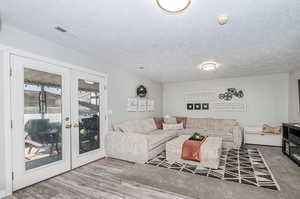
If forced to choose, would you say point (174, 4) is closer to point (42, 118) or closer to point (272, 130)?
point (42, 118)

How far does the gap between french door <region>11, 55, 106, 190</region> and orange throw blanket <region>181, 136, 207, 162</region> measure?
77.2 inches

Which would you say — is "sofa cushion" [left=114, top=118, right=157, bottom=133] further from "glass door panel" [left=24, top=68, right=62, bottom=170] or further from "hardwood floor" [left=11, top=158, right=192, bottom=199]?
"glass door panel" [left=24, top=68, right=62, bottom=170]

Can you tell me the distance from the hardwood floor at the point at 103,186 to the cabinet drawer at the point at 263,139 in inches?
61.0

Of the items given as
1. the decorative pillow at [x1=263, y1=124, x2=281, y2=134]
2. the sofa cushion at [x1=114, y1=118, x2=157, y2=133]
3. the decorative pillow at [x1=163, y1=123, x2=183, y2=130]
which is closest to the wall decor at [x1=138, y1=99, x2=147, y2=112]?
the sofa cushion at [x1=114, y1=118, x2=157, y2=133]

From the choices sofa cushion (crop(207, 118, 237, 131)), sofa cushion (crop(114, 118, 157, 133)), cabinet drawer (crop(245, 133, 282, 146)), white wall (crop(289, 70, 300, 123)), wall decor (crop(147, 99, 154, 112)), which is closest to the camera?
sofa cushion (crop(114, 118, 157, 133))

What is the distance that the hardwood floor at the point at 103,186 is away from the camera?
6.63ft

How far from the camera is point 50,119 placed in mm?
2580

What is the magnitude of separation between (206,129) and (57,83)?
4.53 metres

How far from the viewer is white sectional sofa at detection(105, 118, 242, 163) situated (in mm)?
3234

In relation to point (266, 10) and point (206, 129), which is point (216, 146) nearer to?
point (206, 129)

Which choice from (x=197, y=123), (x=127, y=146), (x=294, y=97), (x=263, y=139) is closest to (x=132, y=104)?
(x=127, y=146)

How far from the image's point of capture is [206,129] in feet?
16.5

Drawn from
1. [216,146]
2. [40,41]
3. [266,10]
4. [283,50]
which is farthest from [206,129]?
[40,41]

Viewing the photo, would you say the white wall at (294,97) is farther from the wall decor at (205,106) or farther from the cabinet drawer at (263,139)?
the wall decor at (205,106)
